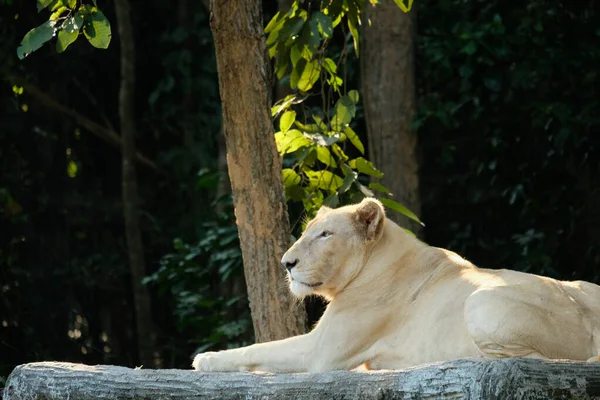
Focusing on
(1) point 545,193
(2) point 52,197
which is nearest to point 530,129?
(1) point 545,193

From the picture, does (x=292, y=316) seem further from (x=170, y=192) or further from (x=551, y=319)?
(x=170, y=192)

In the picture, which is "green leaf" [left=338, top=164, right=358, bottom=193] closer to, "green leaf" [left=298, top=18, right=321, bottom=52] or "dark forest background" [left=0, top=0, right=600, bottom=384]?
"green leaf" [left=298, top=18, right=321, bottom=52]

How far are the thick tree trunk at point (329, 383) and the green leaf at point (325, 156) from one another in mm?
2627

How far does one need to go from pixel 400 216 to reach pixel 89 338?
5.59 m

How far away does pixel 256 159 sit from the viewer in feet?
22.0

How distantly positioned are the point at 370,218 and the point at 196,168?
25.0 ft

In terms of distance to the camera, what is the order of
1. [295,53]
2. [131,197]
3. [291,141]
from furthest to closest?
[131,197], [291,141], [295,53]

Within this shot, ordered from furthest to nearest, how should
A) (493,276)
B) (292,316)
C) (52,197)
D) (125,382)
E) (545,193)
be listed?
(52,197)
(545,193)
(292,316)
(493,276)
(125,382)

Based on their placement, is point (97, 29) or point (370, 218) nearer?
point (97, 29)

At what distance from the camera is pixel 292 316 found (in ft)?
22.0

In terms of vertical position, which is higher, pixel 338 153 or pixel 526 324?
pixel 338 153

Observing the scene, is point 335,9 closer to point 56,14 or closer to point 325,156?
Answer: point 325,156

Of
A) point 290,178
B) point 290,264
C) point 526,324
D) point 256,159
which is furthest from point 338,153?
point 526,324

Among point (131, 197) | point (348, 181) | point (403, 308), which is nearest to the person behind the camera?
point (403, 308)
